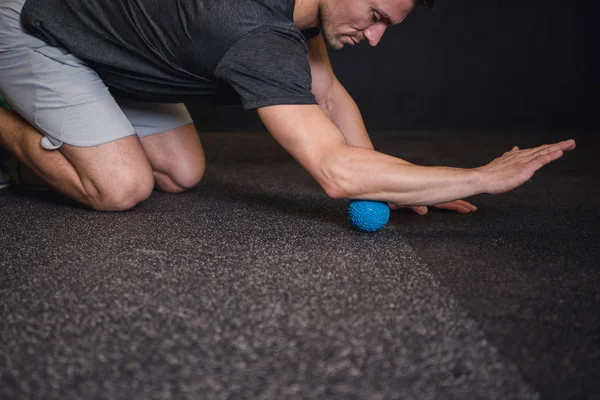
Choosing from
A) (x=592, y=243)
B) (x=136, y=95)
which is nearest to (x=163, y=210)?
(x=136, y=95)

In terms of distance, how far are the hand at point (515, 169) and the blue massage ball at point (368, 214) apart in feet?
0.83

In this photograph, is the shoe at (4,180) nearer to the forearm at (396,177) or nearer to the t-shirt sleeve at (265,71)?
the t-shirt sleeve at (265,71)

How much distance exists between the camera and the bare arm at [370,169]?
4.60 feet

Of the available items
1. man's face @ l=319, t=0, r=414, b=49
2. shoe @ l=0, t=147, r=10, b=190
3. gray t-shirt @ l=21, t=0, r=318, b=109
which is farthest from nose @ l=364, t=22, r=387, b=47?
shoe @ l=0, t=147, r=10, b=190

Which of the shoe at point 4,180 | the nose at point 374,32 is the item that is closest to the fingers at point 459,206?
the nose at point 374,32

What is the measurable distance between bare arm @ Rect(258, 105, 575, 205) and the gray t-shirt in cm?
5

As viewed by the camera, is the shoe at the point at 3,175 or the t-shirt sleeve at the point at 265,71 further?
the shoe at the point at 3,175

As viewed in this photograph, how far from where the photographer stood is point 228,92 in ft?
5.23

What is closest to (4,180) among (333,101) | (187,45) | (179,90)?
(179,90)

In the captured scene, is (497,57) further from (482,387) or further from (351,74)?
(482,387)

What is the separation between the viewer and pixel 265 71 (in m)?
1.40

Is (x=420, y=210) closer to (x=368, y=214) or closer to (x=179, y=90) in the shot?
(x=368, y=214)

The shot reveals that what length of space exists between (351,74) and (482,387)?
368 cm

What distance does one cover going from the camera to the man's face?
5.17 ft
